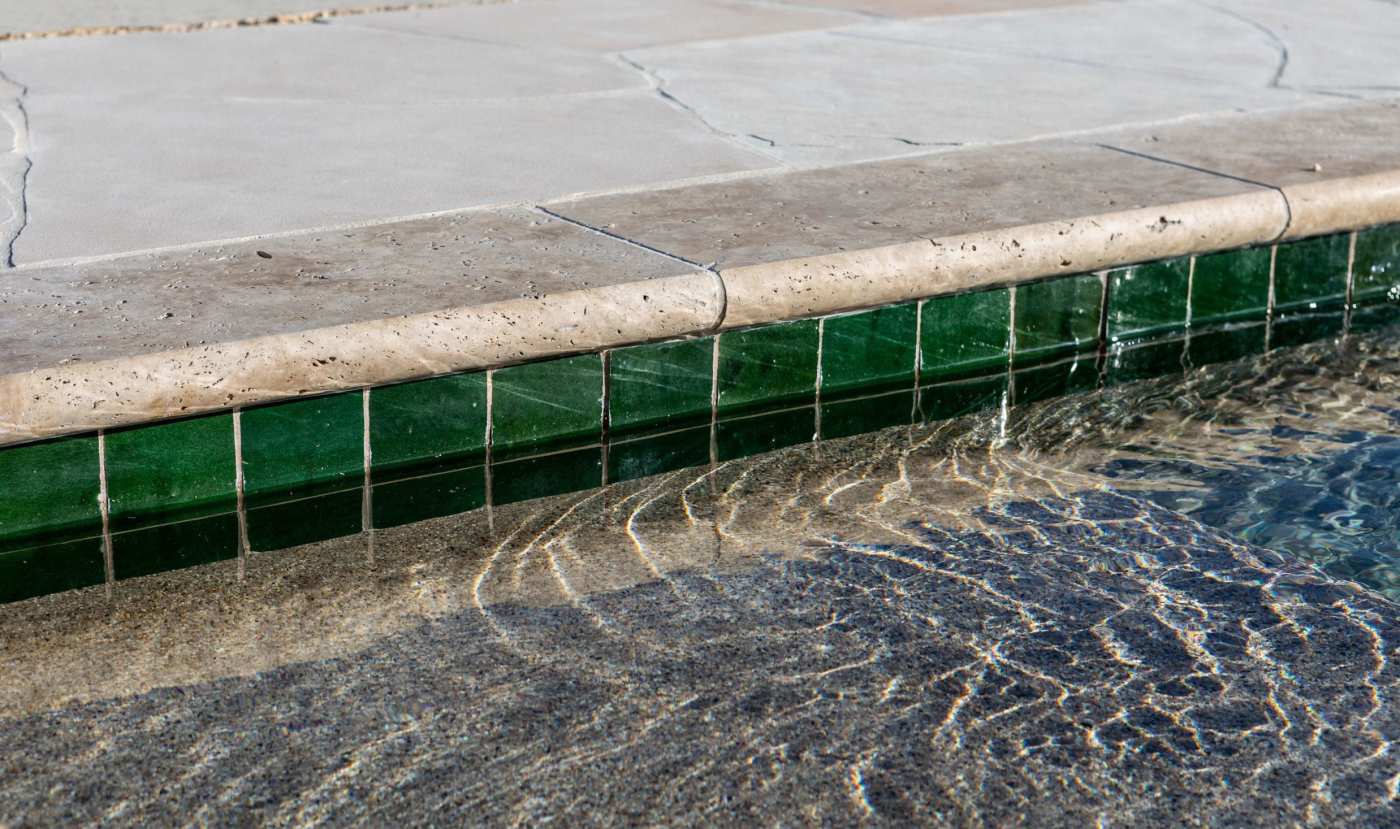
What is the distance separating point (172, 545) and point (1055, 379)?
1.57m

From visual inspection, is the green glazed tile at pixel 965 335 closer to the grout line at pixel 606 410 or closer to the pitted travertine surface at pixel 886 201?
the pitted travertine surface at pixel 886 201

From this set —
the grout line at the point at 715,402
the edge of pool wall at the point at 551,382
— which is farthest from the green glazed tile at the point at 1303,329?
the grout line at the point at 715,402

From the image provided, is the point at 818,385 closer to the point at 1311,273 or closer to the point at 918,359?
the point at 918,359

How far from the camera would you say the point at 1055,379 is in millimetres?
3102

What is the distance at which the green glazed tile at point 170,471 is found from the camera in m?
2.36

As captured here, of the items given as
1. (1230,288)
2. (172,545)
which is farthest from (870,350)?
(172,545)

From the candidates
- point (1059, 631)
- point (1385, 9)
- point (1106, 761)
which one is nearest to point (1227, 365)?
point (1059, 631)

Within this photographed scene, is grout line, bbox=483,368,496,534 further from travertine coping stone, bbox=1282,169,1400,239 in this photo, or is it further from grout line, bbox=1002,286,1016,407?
travertine coping stone, bbox=1282,169,1400,239

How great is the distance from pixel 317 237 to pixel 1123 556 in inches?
56.6

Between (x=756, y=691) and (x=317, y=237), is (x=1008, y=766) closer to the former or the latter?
(x=756, y=691)

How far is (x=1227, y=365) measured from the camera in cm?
321

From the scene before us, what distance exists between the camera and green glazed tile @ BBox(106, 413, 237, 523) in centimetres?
236

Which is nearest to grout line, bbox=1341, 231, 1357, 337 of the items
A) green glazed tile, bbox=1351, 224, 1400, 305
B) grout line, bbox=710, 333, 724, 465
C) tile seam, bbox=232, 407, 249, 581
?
green glazed tile, bbox=1351, 224, 1400, 305

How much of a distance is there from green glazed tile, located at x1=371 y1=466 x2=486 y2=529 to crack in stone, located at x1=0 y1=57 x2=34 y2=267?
76 centimetres
